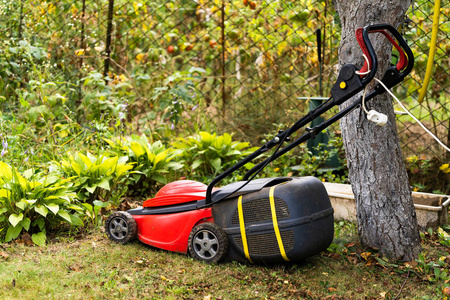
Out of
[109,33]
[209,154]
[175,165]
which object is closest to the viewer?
[175,165]

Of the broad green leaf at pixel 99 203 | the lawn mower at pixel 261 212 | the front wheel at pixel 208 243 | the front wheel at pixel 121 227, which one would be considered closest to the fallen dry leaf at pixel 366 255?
the lawn mower at pixel 261 212

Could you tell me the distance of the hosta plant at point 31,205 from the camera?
3.06m

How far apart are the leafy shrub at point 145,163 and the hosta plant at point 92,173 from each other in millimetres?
258

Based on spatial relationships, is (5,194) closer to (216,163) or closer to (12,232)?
(12,232)

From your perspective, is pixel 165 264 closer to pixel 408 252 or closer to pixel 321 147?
pixel 408 252

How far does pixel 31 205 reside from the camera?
308 cm

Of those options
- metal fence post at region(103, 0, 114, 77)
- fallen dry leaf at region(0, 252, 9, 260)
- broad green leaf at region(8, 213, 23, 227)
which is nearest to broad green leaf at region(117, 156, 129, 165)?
broad green leaf at region(8, 213, 23, 227)

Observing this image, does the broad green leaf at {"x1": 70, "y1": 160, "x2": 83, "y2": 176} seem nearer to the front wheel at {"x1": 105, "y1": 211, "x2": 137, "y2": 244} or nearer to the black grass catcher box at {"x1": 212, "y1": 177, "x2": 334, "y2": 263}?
the front wheel at {"x1": 105, "y1": 211, "x2": 137, "y2": 244}

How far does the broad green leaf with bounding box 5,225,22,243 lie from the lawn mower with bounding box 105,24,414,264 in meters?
0.66

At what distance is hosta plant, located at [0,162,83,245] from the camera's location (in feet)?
10.0

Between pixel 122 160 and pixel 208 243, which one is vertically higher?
pixel 122 160

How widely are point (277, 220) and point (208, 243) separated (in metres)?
0.47

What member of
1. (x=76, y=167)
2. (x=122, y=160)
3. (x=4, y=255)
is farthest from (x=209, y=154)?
(x=4, y=255)

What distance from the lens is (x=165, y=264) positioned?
2891 millimetres
